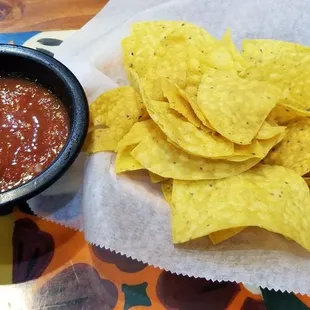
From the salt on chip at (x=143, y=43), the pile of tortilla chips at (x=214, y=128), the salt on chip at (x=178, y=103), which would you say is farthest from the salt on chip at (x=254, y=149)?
the salt on chip at (x=143, y=43)

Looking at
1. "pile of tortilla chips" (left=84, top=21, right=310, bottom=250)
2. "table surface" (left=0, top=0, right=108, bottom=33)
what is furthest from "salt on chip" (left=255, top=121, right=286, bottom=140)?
"table surface" (left=0, top=0, right=108, bottom=33)

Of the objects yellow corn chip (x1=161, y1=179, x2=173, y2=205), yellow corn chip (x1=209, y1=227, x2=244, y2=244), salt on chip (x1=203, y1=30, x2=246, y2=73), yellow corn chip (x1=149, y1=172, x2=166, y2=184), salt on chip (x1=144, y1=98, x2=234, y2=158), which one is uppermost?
salt on chip (x1=203, y1=30, x2=246, y2=73)

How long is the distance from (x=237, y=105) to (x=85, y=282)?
534 mm

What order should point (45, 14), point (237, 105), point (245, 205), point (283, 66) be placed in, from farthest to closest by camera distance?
point (45, 14)
point (283, 66)
point (237, 105)
point (245, 205)

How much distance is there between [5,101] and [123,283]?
20.9 inches

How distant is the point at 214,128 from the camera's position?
121cm

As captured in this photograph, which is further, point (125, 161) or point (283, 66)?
point (283, 66)

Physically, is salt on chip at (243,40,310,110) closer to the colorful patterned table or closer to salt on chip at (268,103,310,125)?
salt on chip at (268,103,310,125)

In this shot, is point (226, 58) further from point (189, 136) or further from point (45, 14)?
point (45, 14)

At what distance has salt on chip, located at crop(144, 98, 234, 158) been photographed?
118 centimetres

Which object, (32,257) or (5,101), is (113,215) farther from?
(5,101)

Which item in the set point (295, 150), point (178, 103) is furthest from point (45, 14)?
point (295, 150)

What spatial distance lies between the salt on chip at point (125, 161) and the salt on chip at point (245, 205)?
0.35ft

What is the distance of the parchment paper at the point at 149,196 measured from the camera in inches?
46.3
